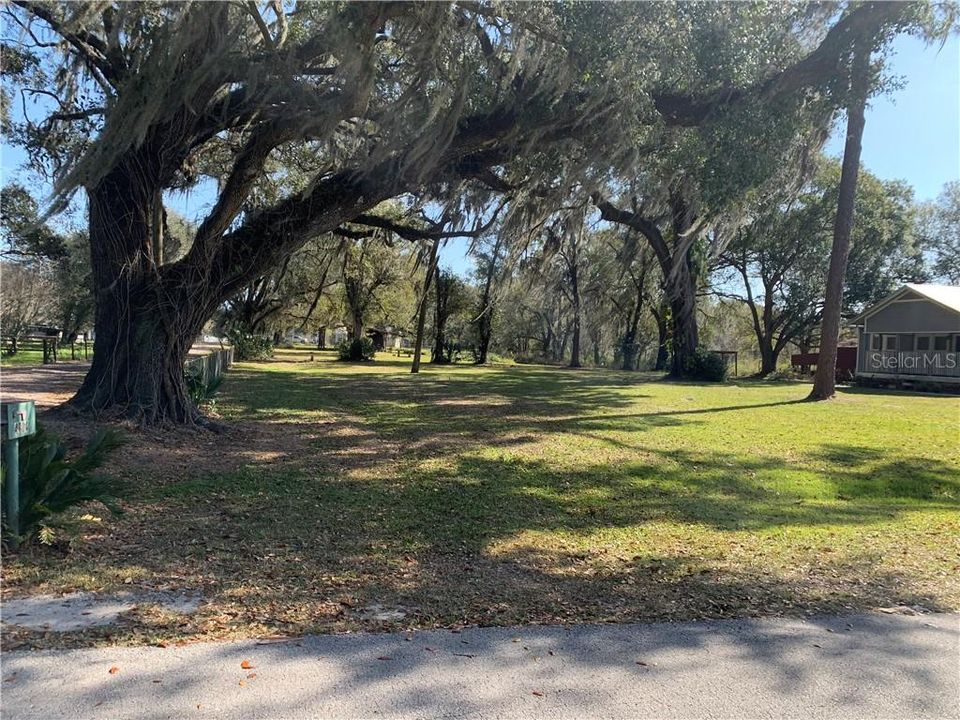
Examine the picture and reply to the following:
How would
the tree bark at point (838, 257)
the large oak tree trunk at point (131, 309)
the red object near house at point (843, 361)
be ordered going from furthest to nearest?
1. the red object near house at point (843, 361)
2. the tree bark at point (838, 257)
3. the large oak tree trunk at point (131, 309)

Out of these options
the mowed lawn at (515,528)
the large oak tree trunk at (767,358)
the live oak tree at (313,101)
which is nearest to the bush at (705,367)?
the large oak tree trunk at (767,358)

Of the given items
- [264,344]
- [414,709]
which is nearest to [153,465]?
[414,709]

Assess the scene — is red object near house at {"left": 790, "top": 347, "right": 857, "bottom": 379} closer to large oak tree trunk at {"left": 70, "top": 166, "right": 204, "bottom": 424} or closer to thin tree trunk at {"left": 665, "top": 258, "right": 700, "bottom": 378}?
thin tree trunk at {"left": 665, "top": 258, "right": 700, "bottom": 378}

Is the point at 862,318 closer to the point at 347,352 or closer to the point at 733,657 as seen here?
the point at 347,352

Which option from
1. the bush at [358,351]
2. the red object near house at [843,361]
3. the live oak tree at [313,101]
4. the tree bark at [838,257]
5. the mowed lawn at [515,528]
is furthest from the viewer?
the bush at [358,351]

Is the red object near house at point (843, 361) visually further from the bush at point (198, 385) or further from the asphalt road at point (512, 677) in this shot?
the asphalt road at point (512, 677)

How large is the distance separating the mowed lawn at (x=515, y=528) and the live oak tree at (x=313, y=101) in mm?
2468

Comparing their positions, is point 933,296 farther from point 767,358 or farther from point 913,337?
point 767,358

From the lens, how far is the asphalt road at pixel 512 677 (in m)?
2.81

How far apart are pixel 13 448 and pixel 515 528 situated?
3.79m

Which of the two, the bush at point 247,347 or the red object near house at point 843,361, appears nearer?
the red object near house at point 843,361

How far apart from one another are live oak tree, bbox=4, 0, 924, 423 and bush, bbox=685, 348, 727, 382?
52.9 feet

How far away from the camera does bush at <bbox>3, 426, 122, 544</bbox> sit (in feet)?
14.9

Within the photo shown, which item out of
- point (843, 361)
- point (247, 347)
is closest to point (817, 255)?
point (843, 361)
